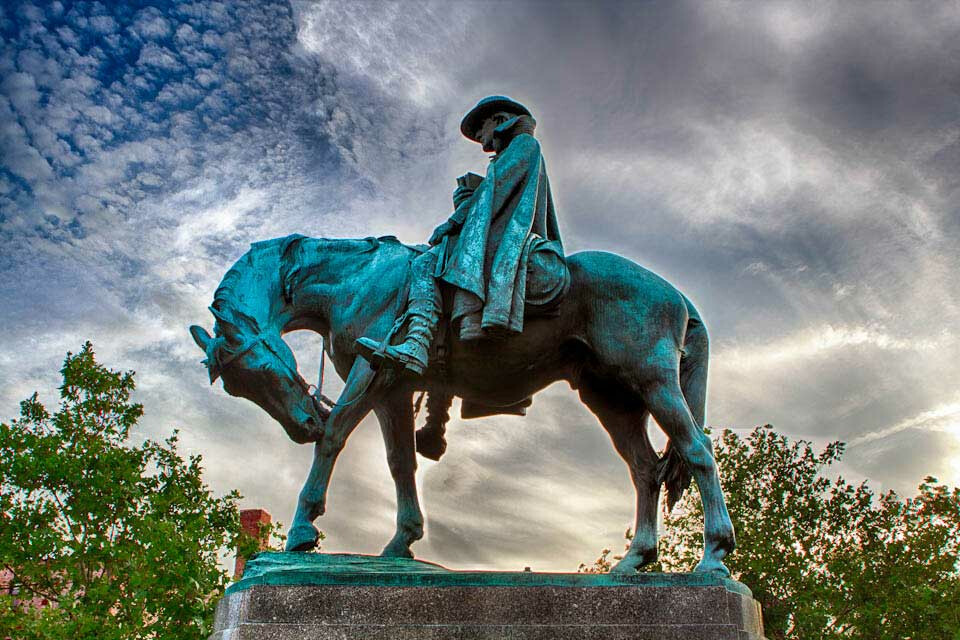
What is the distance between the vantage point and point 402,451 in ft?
23.5

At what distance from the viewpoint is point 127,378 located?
23.6 m

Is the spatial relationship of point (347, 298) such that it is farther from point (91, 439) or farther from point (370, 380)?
point (91, 439)

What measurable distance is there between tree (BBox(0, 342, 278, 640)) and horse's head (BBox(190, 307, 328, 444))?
13.6 meters

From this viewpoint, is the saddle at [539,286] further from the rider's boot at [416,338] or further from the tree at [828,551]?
the tree at [828,551]

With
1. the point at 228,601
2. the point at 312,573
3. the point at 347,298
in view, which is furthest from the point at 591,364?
the point at 228,601

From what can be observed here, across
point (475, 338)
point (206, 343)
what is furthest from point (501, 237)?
point (206, 343)

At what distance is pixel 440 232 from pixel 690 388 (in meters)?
2.53

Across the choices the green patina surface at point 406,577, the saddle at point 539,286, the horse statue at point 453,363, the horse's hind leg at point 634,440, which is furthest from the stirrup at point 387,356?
the horse's hind leg at point 634,440

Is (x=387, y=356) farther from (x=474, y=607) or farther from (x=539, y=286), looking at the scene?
(x=474, y=607)

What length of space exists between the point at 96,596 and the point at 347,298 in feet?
51.4

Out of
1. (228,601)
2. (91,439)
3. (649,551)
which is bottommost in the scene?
(228,601)

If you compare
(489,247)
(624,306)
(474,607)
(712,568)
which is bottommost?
(474,607)

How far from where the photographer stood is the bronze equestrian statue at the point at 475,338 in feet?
21.0

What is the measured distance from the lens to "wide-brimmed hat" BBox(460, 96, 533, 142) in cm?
799
